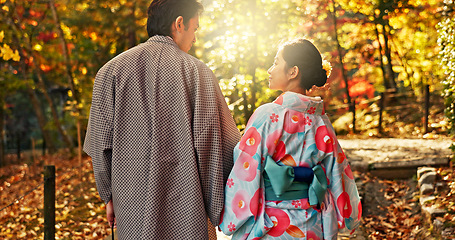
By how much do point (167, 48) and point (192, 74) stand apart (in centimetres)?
22

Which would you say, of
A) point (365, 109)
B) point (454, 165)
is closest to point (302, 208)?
point (454, 165)

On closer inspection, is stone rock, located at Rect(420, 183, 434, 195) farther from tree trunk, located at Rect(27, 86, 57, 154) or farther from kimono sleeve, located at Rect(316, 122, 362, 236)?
tree trunk, located at Rect(27, 86, 57, 154)

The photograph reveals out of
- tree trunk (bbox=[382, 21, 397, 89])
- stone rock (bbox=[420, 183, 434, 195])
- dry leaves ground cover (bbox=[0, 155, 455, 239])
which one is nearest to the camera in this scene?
dry leaves ground cover (bbox=[0, 155, 455, 239])

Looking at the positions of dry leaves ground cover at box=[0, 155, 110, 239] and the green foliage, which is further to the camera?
dry leaves ground cover at box=[0, 155, 110, 239]

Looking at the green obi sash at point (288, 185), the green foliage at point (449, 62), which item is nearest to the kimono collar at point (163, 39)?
the green obi sash at point (288, 185)

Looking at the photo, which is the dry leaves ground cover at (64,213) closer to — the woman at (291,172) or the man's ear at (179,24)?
the man's ear at (179,24)

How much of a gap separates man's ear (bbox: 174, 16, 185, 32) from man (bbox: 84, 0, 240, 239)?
24mm

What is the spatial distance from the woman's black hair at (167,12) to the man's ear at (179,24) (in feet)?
0.05

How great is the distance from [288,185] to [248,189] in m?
0.21

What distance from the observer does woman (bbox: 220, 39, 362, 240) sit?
2.39 meters

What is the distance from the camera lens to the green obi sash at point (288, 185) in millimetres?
2342

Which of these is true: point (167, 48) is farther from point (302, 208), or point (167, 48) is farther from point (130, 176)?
point (302, 208)

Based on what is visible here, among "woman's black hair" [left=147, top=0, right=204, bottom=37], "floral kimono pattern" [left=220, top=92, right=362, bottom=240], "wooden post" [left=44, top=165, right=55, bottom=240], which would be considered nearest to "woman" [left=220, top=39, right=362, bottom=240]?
"floral kimono pattern" [left=220, top=92, right=362, bottom=240]

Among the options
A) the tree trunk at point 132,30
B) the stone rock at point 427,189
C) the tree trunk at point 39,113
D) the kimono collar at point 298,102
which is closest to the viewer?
the kimono collar at point 298,102
